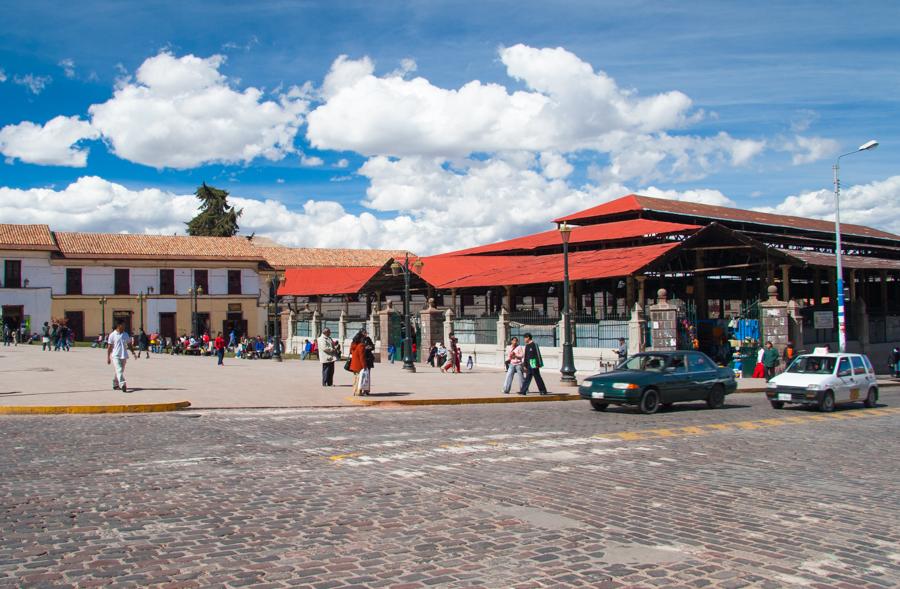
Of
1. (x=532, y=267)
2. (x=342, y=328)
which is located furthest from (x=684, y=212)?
(x=342, y=328)

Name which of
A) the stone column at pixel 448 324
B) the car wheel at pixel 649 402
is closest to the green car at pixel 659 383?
the car wheel at pixel 649 402

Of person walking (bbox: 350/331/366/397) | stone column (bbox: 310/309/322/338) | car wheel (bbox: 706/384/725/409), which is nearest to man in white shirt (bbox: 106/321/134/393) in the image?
person walking (bbox: 350/331/366/397)

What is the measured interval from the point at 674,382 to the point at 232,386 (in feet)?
38.2

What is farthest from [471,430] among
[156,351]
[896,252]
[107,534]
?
[896,252]

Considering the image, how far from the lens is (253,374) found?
2666 centimetres

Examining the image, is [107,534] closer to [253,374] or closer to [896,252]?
[253,374]

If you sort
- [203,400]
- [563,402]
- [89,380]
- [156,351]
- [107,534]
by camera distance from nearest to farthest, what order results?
[107,534] < [203,400] < [563,402] < [89,380] < [156,351]

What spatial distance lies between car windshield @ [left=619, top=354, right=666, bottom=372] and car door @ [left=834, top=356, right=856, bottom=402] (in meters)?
4.17

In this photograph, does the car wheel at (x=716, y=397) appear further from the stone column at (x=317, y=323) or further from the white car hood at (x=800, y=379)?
the stone column at (x=317, y=323)

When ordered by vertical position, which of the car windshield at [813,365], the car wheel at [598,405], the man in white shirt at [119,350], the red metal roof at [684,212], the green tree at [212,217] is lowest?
the car wheel at [598,405]

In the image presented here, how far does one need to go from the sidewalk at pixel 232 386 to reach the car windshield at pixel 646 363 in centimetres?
291

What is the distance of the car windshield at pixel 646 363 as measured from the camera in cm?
1759

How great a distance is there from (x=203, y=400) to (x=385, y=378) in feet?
27.6

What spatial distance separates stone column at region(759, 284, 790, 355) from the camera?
2856cm
